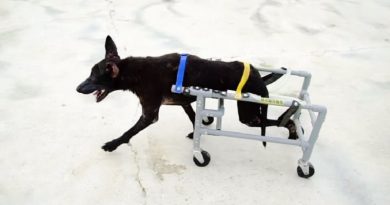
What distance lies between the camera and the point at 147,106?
2.81m

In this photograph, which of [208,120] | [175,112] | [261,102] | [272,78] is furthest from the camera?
[175,112]

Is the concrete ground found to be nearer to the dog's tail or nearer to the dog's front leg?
the dog's front leg

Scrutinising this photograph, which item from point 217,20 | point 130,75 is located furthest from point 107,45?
point 217,20

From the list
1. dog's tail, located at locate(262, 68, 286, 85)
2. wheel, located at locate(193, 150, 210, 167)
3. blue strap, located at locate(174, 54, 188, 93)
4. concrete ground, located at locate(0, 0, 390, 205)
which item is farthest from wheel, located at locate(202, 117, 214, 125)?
blue strap, located at locate(174, 54, 188, 93)

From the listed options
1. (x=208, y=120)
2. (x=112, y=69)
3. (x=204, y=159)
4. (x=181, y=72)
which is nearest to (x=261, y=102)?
(x=181, y=72)

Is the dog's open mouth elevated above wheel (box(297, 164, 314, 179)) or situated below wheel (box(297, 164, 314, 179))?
above

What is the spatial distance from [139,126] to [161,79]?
423 mm

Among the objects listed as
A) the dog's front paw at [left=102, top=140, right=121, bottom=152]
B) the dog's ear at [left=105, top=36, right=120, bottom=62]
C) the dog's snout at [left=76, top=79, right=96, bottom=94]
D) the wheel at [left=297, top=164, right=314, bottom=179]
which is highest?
the dog's ear at [left=105, top=36, right=120, bottom=62]

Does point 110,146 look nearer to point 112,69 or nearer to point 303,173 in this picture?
point 112,69

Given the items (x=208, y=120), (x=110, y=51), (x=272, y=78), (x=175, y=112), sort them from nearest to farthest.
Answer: (x=110, y=51) → (x=272, y=78) → (x=208, y=120) → (x=175, y=112)

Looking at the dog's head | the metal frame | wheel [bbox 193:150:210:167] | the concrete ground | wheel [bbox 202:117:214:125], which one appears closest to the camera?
the metal frame

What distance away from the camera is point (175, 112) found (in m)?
3.66

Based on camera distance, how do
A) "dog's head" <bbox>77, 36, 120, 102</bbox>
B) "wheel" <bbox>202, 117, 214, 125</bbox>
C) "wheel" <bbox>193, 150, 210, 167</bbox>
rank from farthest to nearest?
"wheel" <bbox>202, 117, 214, 125</bbox>
"wheel" <bbox>193, 150, 210, 167</bbox>
"dog's head" <bbox>77, 36, 120, 102</bbox>

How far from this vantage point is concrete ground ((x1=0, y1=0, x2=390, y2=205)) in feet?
9.15
